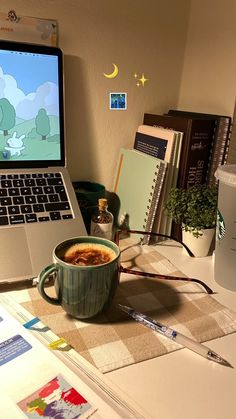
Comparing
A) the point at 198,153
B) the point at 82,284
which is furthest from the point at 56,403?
the point at 198,153

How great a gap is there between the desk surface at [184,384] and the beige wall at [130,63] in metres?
0.56

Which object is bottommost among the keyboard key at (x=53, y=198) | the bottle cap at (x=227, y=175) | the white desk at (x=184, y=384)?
the white desk at (x=184, y=384)

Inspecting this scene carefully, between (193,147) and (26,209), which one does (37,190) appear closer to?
(26,209)

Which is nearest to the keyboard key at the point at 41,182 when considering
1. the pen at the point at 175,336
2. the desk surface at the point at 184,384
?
the pen at the point at 175,336

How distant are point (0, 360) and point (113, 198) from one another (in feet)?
1.87

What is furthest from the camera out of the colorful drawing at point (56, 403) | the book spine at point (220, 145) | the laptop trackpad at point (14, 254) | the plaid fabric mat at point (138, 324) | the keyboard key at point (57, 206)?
the book spine at point (220, 145)

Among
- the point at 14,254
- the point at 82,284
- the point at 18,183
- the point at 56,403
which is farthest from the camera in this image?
the point at 18,183

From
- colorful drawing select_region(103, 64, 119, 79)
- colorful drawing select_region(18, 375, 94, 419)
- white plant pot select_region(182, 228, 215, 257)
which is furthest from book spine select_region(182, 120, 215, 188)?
colorful drawing select_region(18, 375, 94, 419)

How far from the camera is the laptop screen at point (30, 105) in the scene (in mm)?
745

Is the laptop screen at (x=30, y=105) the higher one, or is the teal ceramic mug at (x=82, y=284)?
the laptop screen at (x=30, y=105)

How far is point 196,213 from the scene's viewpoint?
0.79 metres

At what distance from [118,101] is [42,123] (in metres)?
0.23

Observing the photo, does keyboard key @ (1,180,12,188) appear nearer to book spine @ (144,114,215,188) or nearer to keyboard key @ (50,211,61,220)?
keyboard key @ (50,211,61,220)

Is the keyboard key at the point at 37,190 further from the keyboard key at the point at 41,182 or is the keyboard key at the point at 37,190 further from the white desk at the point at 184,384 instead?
the white desk at the point at 184,384
